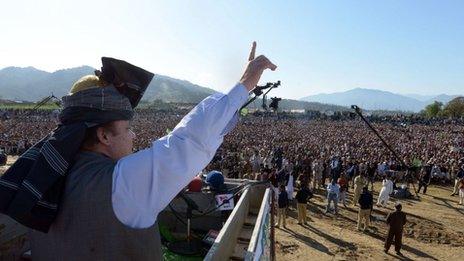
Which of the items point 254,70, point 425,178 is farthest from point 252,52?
point 425,178

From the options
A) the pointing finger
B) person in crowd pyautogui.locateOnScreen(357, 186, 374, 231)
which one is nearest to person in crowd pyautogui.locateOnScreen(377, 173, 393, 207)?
person in crowd pyautogui.locateOnScreen(357, 186, 374, 231)

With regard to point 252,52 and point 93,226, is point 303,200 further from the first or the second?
point 93,226

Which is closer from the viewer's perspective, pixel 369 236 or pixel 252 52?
pixel 252 52

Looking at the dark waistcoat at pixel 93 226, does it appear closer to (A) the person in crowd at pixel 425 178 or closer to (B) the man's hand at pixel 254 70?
(B) the man's hand at pixel 254 70

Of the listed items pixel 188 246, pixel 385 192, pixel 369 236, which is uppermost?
pixel 188 246

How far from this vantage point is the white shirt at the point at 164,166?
3.83 feet

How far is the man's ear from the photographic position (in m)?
1.36

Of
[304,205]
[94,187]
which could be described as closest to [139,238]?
[94,187]

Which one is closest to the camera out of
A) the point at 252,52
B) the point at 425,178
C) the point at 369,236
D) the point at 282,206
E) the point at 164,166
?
the point at 164,166

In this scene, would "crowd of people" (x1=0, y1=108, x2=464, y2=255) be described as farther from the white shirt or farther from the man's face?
the white shirt

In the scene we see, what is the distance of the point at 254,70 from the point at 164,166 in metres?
0.47

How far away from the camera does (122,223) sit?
1.21m

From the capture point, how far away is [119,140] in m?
1.40

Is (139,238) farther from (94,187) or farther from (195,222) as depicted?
(195,222)
